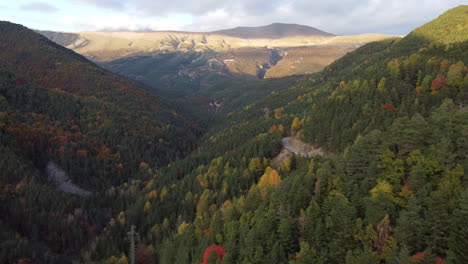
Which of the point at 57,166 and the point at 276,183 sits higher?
the point at 276,183

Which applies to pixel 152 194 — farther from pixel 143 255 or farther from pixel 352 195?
pixel 352 195

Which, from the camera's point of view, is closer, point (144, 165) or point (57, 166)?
point (57, 166)

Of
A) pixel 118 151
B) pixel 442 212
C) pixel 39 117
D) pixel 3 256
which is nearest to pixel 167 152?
pixel 118 151

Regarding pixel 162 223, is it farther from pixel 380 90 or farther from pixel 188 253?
pixel 380 90

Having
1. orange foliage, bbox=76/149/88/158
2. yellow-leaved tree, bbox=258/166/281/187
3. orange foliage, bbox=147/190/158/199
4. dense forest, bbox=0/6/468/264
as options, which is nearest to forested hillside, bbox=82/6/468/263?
dense forest, bbox=0/6/468/264

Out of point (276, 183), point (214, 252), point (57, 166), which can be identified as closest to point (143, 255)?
point (214, 252)

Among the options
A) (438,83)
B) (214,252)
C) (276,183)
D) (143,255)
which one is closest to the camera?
(214,252)

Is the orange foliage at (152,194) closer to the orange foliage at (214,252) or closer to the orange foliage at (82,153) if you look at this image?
the orange foliage at (82,153)
